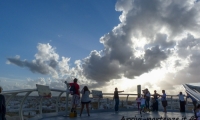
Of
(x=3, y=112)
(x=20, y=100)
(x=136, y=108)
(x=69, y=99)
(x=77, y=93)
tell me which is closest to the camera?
(x=3, y=112)

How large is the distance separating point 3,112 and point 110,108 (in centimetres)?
1131

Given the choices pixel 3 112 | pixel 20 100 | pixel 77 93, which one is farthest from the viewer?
pixel 77 93

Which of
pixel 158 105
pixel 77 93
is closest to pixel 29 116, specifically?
pixel 77 93

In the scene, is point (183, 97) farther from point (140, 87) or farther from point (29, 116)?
point (29, 116)

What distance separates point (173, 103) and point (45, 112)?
11469 mm

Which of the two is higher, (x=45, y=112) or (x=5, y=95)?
(x=5, y=95)

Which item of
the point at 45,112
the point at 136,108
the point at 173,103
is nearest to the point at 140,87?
the point at 136,108

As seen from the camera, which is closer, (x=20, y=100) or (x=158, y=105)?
(x=20, y=100)

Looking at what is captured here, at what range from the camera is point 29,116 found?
8.89 m

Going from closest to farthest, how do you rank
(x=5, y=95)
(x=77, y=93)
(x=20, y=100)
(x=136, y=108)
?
(x=5, y=95), (x=20, y=100), (x=77, y=93), (x=136, y=108)

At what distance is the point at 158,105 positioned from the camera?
59.3ft

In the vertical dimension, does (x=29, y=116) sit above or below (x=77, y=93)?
below

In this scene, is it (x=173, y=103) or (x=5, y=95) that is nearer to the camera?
(x=5, y=95)

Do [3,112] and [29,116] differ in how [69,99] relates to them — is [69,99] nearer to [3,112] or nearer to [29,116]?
[29,116]
